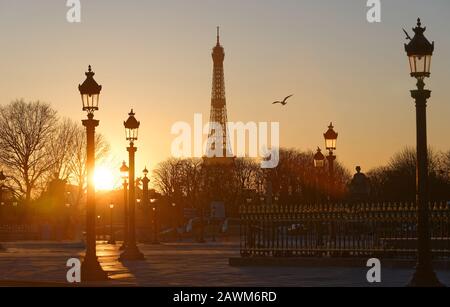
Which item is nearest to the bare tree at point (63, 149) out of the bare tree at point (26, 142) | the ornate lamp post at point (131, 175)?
the bare tree at point (26, 142)

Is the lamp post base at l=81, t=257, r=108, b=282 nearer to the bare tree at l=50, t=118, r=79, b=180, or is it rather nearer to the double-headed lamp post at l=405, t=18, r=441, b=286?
the double-headed lamp post at l=405, t=18, r=441, b=286

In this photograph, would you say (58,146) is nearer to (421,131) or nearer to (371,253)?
(371,253)

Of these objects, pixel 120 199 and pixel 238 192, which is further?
pixel 120 199

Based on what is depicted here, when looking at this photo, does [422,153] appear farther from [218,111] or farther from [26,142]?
[218,111]

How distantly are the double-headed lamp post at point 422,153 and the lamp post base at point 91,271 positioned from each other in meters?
9.29

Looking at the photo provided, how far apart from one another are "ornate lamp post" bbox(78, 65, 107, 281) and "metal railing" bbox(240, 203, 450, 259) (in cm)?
875

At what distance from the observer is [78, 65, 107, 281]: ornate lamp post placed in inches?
1073

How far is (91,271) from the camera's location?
27.3 m

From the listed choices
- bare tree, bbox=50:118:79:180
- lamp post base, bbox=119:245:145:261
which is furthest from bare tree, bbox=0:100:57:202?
lamp post base, bbox=119:245:145:261

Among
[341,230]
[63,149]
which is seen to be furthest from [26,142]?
[341,230]

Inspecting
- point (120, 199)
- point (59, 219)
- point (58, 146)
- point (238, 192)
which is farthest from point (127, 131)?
point (120, 199)

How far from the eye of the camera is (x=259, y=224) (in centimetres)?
3541
